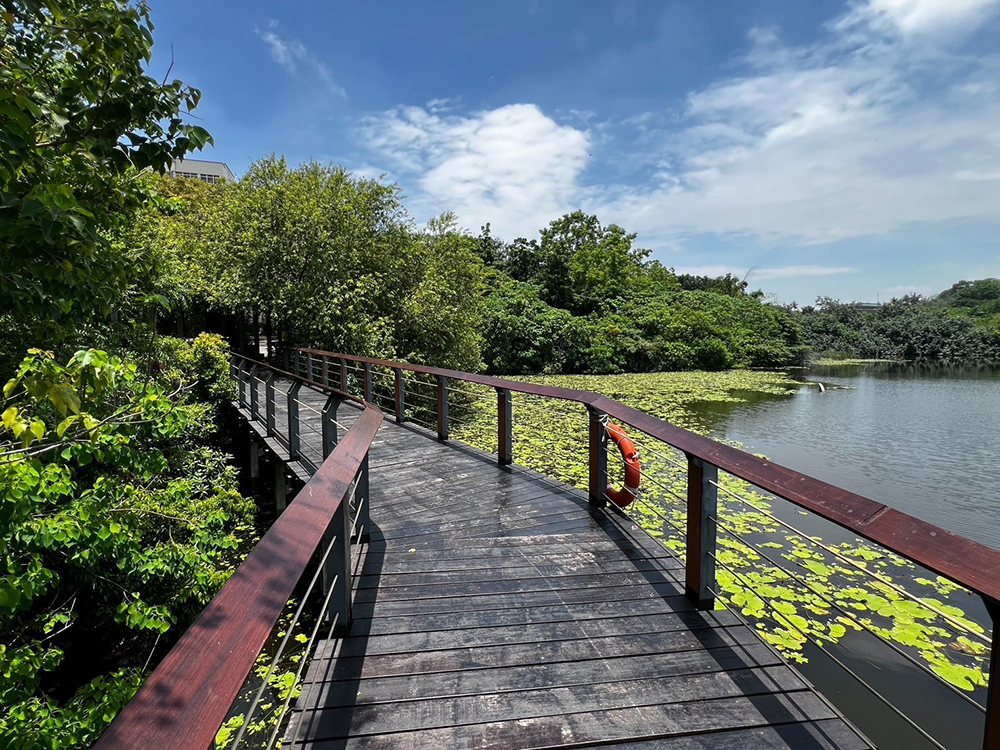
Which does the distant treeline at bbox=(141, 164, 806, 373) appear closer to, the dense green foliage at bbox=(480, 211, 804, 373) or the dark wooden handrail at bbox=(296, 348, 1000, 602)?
the dense green foliage at bbox=(480, 211, 804, 373)

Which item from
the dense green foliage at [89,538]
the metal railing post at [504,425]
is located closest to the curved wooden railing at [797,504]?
the metal railing post at [504,425]

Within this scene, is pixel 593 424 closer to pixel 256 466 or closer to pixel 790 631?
pixel 790 631

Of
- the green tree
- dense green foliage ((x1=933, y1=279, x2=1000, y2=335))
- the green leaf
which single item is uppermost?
dense green foliage ((x1=933, y1=279, x2=1000, y2=335))

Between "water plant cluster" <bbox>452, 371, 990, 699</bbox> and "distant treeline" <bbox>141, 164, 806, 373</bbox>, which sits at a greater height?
"distant treeline" <bbox>141, 164, 806, 373</bbox>

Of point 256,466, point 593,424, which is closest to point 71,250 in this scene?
point 593,424

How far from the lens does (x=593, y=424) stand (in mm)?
3424

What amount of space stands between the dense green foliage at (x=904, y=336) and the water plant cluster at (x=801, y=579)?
1263 inches

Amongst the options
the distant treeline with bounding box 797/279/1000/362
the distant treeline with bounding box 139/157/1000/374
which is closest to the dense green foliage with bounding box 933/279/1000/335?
the distant treeline with bounding box 797/279/1000/362

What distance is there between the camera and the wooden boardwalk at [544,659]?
5.43ft

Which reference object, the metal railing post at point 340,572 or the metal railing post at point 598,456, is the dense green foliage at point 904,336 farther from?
the metal railing post at point 340,572

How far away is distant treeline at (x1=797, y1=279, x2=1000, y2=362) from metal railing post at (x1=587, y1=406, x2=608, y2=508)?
34966mm

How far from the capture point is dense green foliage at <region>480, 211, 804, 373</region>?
2245cm

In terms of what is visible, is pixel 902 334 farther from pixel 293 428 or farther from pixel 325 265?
pixel 293 428

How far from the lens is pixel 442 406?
227 inches
